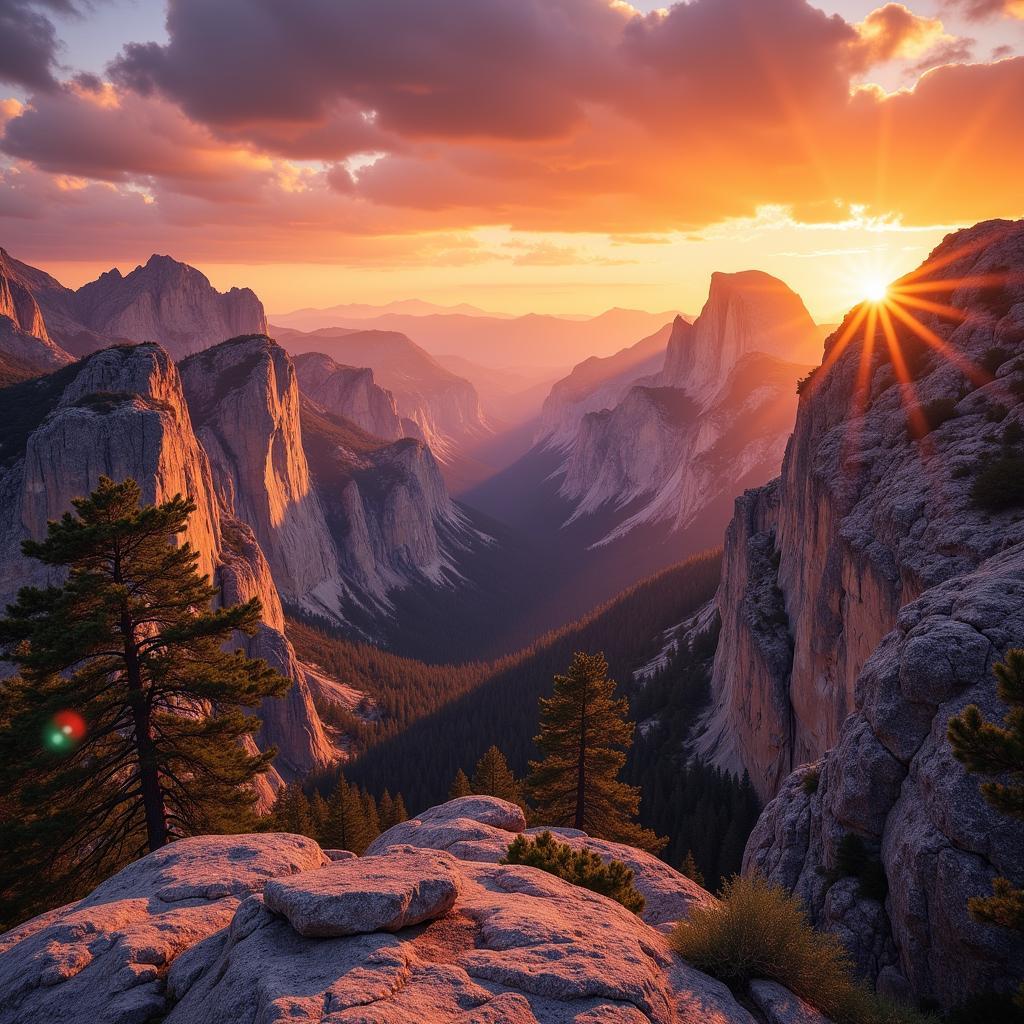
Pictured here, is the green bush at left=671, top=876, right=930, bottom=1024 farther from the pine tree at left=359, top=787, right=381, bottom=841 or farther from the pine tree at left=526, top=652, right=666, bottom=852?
the pine tree at left=359, top=787, right=381, bottom=841

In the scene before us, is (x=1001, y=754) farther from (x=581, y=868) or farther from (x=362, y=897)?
(x=362, y=897)

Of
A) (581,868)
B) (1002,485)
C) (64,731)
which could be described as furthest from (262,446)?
(581,868)

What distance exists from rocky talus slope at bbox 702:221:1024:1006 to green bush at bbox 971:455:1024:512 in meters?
0.55

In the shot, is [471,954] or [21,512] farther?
[21,512]

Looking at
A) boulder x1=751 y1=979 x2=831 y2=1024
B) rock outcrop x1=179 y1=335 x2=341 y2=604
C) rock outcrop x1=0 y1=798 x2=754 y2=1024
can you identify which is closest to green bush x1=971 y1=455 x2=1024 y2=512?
boulder x1=751 y1=979 x2=831 y2=1024

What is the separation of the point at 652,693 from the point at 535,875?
233 feet

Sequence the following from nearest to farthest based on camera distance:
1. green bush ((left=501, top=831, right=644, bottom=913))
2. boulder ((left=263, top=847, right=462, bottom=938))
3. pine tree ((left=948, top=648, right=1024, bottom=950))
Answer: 1. pine tree ((left=948, top=648, right=1024, bottom=950))
2. boulder ((left=263, top=847, right=462, bottom=938))
3. green bush ((left=501, top=831, right=644, bottom=913))

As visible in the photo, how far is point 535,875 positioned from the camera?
1405 cm

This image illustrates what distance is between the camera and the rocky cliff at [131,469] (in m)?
73.2

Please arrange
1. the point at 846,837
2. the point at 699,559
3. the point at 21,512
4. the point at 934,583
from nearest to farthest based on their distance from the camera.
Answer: the point at 846,837, the point at 934,583, the point at 21,512, the point at 699,559

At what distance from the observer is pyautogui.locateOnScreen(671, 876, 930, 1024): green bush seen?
11.9 metres

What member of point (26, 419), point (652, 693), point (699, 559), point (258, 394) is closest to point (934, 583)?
point (652, 693)

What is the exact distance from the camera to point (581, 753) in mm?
29656

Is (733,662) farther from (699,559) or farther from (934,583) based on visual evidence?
(699,559)
